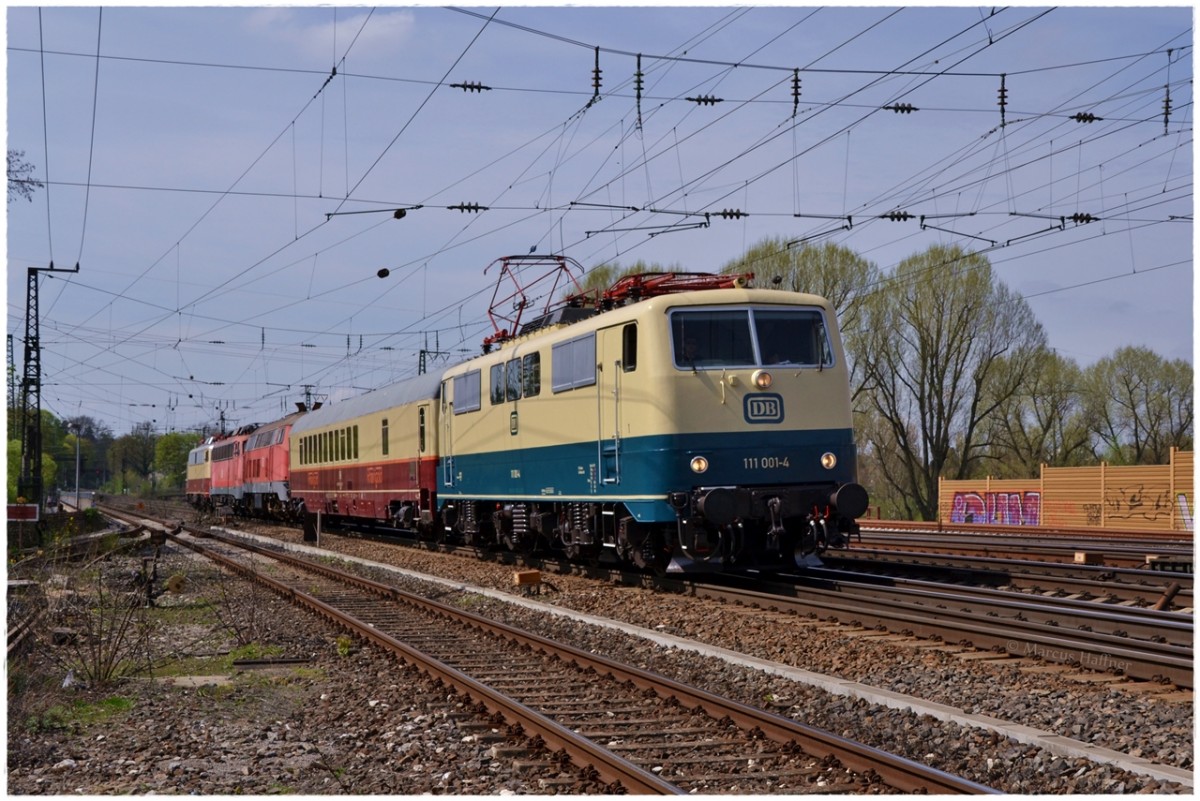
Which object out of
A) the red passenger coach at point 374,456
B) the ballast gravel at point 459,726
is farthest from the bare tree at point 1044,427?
the ballast gravel at point 459,726

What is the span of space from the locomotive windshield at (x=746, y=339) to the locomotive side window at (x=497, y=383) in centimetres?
583

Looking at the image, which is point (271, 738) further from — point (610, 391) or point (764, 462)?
point (610, 391)

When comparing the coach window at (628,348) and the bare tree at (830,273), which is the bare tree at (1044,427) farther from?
the coach window at (628,348)

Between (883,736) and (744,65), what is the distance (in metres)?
11.5

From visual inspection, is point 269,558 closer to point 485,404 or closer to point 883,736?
point 485,404

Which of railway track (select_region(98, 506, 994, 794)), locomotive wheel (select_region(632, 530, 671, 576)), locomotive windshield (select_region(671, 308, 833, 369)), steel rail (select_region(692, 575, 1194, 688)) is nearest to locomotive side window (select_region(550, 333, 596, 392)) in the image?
locomotive windshield (select_region(671, 308, 833, 369))

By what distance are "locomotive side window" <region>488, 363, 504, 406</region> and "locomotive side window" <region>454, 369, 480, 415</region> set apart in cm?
93

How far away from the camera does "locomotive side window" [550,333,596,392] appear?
1688cm

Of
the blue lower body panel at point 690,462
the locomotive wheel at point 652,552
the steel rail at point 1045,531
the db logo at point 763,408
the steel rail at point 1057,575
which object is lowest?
the steel rail at point 1045,531

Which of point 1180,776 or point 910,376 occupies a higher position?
point 910,376

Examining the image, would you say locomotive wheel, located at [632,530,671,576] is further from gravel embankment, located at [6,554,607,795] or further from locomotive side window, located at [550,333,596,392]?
gravel embankment, located at [6,554,607,795]

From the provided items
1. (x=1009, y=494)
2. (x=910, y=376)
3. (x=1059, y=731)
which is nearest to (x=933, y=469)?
(x=910, y=376)

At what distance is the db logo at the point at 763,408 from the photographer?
50.2 ft

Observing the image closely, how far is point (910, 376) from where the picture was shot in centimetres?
4731
